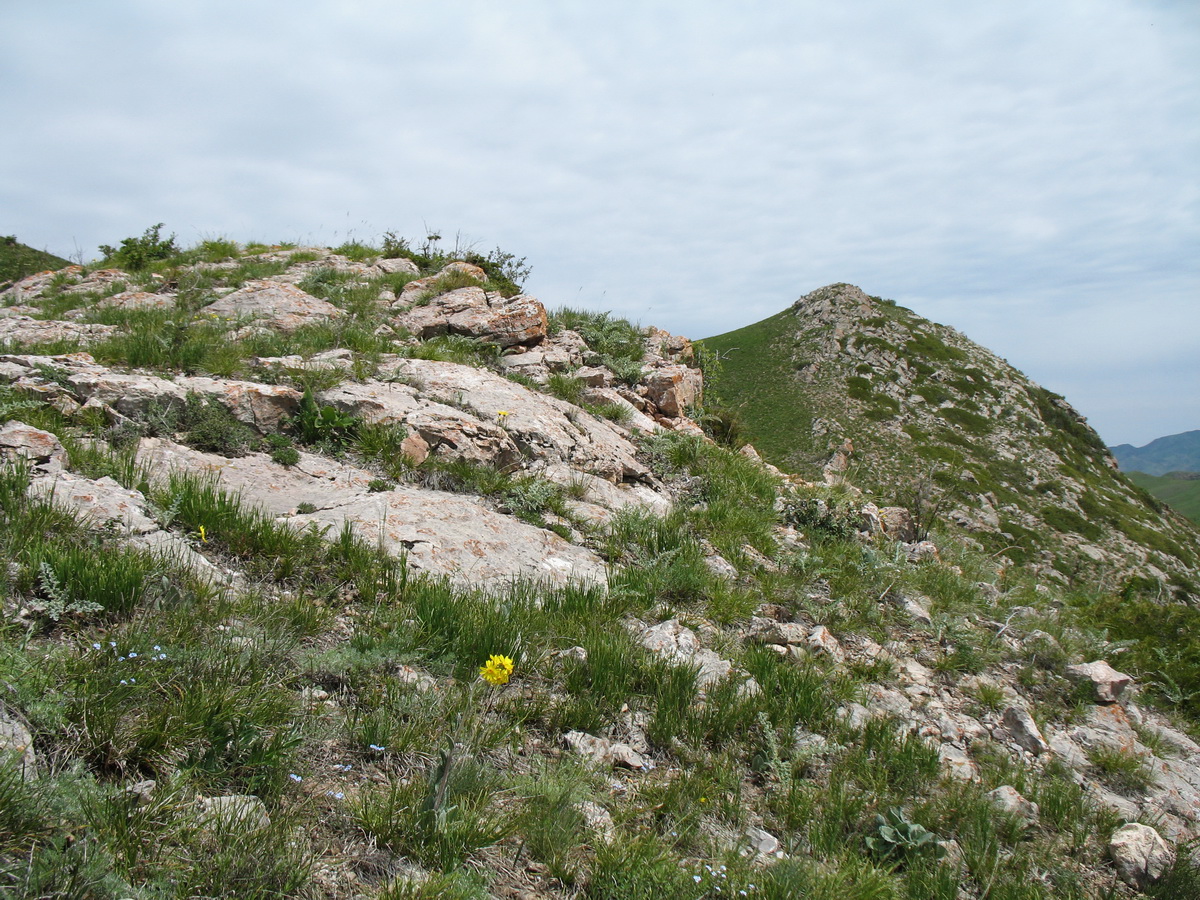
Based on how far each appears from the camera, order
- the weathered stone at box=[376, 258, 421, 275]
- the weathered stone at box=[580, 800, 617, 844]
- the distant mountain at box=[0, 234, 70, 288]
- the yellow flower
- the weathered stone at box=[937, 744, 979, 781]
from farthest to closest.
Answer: the distant mountain at box=[0, 234, 70, 288]
the weathered stone at box=[376, 258, 421, 275]
the weathered stone at box=[937, 744, 979, 781]
the yellow flower
the weathered stone at box=[580, 800, 617, 844]

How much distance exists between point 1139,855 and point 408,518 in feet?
16.5

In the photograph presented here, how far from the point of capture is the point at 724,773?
10.6 feet

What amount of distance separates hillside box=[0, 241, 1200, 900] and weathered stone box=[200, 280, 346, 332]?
1024 mm

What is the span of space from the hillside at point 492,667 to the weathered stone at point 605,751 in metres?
0.02

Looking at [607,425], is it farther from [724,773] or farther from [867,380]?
[867,380]

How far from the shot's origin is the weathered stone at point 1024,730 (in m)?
4.27

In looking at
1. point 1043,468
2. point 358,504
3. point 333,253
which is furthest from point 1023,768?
point 1043,468

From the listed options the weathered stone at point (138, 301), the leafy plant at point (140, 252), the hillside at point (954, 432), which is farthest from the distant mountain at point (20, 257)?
the hillside at point (954, 432)

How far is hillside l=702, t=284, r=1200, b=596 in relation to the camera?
44062mm

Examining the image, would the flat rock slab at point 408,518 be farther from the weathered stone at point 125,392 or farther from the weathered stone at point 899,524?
the weathered stone at point 899,524

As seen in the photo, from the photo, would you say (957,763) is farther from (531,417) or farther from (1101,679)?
(531,417)

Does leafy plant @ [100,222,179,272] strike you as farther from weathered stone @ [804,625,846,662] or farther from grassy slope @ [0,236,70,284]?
weathered stone @ [804,625,846,662]

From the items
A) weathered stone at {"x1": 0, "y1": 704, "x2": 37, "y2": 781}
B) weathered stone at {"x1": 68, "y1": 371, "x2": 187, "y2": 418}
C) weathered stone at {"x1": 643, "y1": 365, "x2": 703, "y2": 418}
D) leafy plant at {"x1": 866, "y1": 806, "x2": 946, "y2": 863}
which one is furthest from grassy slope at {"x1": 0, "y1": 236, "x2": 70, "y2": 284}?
leafy plant at {"x1": 866, "y1": 806, "x2": 946, "y2": 863}

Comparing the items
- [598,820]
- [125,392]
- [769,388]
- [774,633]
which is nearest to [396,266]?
[125,392]
